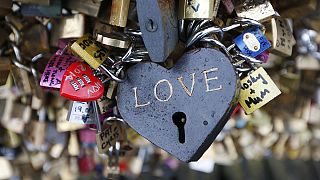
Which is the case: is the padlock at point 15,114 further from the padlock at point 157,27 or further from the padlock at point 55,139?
the padlock at point 157,27

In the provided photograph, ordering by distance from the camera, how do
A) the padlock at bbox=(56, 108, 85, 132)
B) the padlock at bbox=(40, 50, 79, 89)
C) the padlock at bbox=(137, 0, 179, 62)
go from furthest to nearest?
the padlock at bbox=(56, 108, 85, 132) → the padlock at bbox=(40, 50, 79, 89) → the padlock at bbox=(137, 0, 179, 62)

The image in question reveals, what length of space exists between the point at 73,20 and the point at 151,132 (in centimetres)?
20

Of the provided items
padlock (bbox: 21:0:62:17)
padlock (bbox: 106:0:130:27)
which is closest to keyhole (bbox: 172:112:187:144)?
padlock (bbox: 106:0:130:27)

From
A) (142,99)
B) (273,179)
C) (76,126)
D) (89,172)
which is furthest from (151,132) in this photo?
(273,179)

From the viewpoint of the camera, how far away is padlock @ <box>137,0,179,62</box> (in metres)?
0.40

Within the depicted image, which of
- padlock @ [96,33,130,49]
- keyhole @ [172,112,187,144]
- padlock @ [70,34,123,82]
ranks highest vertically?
padlock @ [96,33,130,49]

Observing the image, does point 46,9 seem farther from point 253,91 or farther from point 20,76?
point 253,91

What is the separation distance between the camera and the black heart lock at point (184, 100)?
1.35 feet

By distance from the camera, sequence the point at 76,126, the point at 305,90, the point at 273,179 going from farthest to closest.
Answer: the point at 273,179
the point at 305,90
the point at 76,126

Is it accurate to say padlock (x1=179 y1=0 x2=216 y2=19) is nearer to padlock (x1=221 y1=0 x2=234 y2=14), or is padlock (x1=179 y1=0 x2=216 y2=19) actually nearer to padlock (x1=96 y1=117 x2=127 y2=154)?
padlock (x1=221 y1=0 x2=234 y2=14)

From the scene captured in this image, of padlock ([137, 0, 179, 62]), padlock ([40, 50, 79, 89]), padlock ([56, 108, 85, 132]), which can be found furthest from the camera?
padlock ([56, 108, 85, 132])

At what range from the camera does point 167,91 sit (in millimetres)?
435

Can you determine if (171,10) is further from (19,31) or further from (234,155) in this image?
(234,155)

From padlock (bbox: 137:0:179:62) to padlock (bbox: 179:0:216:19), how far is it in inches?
0.5
